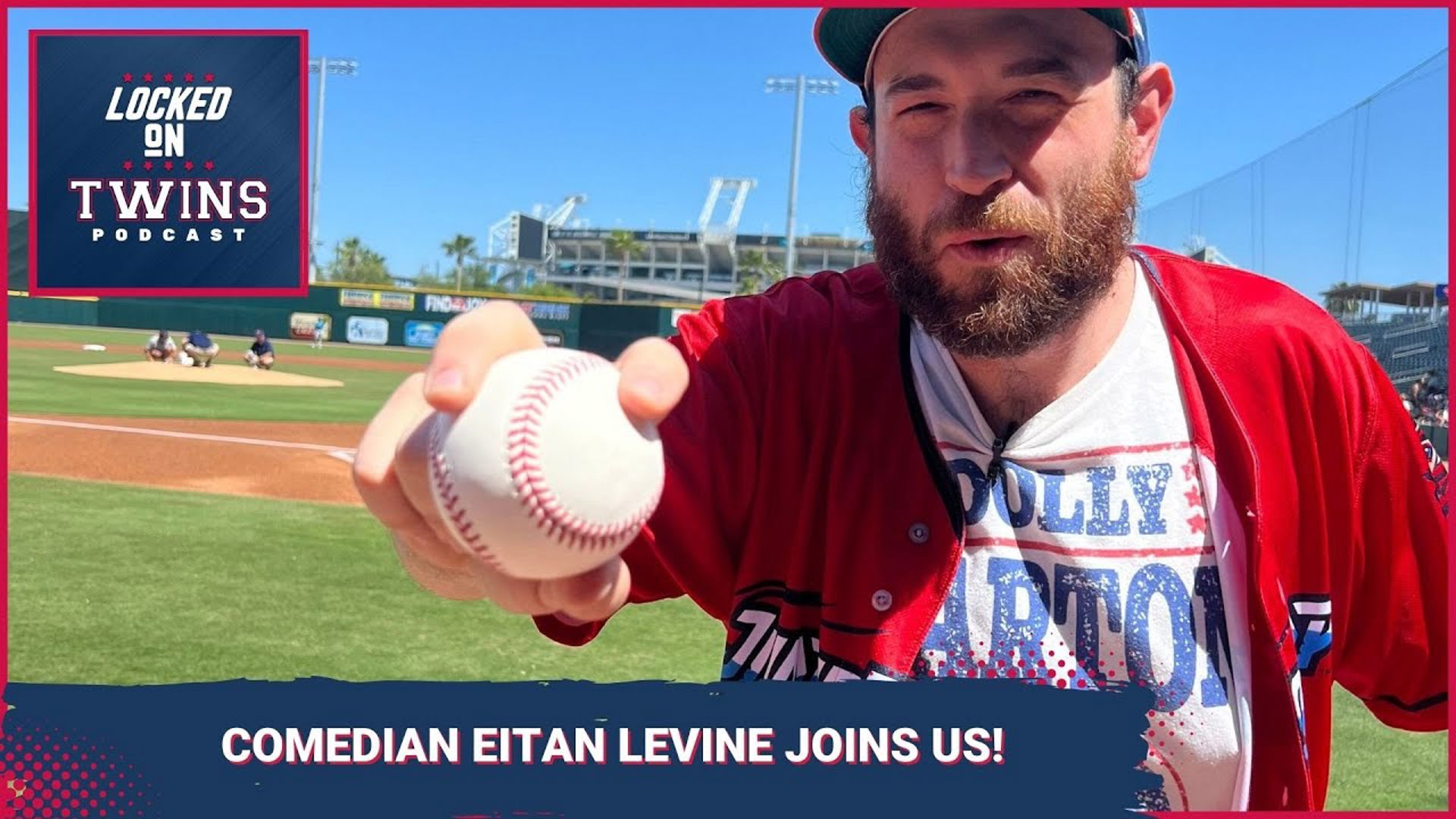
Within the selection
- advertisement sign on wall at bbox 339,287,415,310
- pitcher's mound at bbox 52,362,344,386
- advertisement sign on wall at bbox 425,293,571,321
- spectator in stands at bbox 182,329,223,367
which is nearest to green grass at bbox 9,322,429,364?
advertisement sign on wall at bbox 339,287,415,310

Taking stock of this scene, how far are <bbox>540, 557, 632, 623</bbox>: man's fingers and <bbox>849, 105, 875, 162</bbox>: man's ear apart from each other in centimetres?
67

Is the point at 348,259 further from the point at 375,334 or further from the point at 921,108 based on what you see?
the point at 921,108

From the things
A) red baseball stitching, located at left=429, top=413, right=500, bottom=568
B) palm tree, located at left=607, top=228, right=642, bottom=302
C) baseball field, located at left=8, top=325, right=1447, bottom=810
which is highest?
palm tree, located at left=607, top=228, right=642, bottom=302

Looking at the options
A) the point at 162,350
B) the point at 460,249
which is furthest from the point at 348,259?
the point at 162,350

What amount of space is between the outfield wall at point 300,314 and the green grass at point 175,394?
949 centimetres

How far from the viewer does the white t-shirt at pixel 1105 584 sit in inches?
51.6

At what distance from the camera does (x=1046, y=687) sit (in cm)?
132

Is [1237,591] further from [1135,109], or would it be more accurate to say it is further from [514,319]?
[514,319]

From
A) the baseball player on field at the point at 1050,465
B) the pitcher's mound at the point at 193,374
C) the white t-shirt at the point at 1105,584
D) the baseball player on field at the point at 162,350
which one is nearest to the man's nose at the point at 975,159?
the baseball player on field at the point at 1050,465

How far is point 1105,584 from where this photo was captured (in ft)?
4.30

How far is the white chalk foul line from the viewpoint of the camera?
923 centimetres

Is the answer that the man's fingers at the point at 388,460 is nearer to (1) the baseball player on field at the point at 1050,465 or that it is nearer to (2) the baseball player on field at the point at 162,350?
(1) the baseball player on field at the point at 1050,465

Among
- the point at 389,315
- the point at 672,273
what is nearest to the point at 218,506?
the point at 389,315

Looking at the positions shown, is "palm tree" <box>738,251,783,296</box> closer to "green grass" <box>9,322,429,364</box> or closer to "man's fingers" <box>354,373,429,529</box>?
"green grass" <box>9,322,429,364</box>
